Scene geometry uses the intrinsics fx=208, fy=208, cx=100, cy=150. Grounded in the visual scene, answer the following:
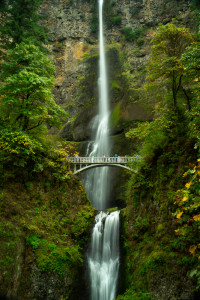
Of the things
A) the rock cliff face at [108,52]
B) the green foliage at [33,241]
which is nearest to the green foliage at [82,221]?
the green foliage at [33,241]

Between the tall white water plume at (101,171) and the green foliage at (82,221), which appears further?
the tall white water plume at (101,171)

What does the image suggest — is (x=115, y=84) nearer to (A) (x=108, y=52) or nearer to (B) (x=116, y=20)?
(A) (x=108, y=52)

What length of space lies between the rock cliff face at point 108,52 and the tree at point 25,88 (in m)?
15.2

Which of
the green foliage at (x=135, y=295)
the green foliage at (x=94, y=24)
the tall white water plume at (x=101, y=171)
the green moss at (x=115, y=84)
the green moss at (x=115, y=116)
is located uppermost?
the green foliage at (x=94, y=24)

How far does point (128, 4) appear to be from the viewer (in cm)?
4184

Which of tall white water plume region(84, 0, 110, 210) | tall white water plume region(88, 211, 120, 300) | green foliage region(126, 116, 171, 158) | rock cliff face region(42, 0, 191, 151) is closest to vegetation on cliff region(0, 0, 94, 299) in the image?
tall white water plume region(88, 211, 120, 300)

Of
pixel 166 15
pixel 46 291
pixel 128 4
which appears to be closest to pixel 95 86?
pixel 166 15

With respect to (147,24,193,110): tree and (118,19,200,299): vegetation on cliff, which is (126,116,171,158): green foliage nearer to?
(118,19,200,299): vegetation on cliff

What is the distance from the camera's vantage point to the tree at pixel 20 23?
1401 centimetres

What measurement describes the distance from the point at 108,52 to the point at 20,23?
26.9m

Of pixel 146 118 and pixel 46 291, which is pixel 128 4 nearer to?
pixel 146 118

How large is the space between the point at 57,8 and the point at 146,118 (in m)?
34.4

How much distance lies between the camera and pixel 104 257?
13.2 m

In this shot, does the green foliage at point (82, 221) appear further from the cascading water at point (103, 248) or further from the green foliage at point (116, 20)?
the green foliage at point (116, 20)
